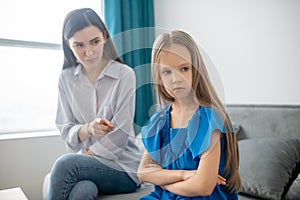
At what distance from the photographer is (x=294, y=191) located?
120 cm

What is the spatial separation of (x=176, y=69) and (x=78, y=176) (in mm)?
623

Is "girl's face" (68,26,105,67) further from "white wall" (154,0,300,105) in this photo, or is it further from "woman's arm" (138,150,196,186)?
"white wall" (154,0,300,105)

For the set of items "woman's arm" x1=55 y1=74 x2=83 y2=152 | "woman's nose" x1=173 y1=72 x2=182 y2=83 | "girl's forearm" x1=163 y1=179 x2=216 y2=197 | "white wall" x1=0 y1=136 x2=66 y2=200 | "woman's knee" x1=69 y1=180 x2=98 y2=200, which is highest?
"woman's nose" x1=173 y1=72 x2=182 y2=83

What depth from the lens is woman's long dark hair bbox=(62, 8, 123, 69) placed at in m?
0.68

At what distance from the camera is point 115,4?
199 cm

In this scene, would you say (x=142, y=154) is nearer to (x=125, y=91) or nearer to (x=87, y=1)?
(x=125, y=91)

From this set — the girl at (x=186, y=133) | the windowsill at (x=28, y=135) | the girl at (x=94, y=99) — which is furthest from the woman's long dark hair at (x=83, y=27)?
the windowsill at (x=28, y=135)

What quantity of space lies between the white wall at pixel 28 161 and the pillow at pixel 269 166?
4.09 ft

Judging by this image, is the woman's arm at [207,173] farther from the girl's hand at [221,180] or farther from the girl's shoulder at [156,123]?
the girl's shoulder at [156,123]

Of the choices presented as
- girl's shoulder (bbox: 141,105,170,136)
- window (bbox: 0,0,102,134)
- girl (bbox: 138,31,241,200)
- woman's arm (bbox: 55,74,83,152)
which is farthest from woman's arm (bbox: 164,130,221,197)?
window (bbox: 0,0,102,134)

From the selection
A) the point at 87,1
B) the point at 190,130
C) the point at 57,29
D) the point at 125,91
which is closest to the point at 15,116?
the point at 57,29

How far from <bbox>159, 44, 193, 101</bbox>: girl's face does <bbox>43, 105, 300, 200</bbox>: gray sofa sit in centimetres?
61

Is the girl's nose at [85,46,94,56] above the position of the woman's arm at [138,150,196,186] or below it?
above

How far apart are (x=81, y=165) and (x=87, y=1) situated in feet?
4.02
